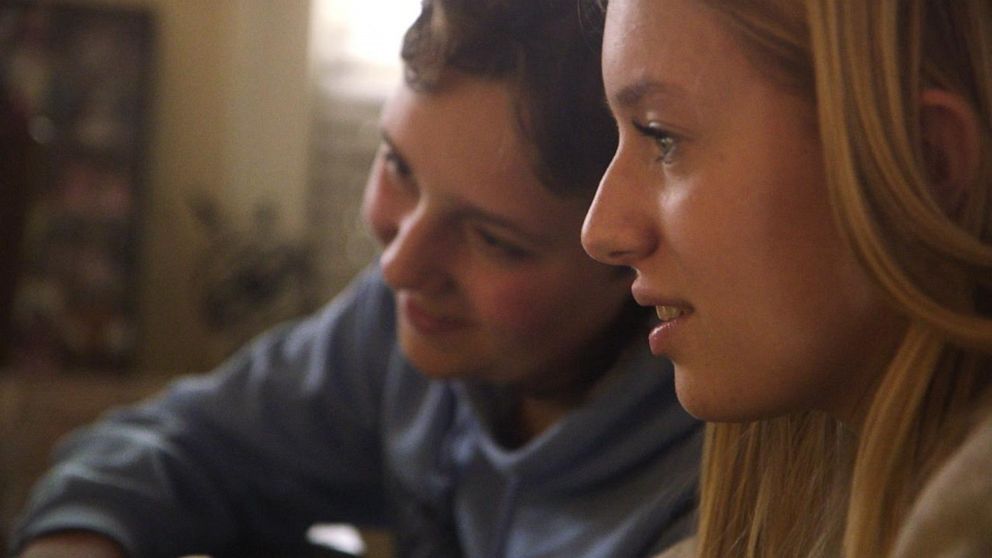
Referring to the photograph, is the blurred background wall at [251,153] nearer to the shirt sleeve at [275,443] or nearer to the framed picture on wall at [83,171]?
the framed picture on wall at [83,171]

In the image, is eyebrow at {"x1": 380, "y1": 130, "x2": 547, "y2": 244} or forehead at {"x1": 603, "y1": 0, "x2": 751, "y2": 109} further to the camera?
eyebrow at {"x1": 380, "y1": 130, "x2": 547, "y2": 244}

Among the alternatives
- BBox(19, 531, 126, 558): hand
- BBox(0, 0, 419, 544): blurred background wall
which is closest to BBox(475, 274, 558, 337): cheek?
BBox(19, 531, 126, 558): hand

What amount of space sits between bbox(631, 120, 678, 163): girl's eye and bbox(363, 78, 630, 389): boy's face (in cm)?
33

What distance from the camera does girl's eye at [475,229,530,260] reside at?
98cm

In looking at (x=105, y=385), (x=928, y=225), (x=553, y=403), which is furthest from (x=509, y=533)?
(x=105, y=385)

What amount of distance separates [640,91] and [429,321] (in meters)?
0.47

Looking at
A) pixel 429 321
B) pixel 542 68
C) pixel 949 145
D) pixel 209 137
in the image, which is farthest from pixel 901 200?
pixel 209 137

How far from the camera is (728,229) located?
581 mm

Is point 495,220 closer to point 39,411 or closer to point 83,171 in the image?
point 39,411

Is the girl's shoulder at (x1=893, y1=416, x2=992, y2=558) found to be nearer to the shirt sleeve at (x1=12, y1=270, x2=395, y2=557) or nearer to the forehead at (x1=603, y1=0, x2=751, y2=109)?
the forehead at (x1=603, y1=0, x2=751, y2=109)

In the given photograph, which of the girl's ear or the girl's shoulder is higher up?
the girl's ear

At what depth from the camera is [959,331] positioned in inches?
21.1

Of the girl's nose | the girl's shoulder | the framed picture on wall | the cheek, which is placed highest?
the girl's nose

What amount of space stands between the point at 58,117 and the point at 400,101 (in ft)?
8.52
